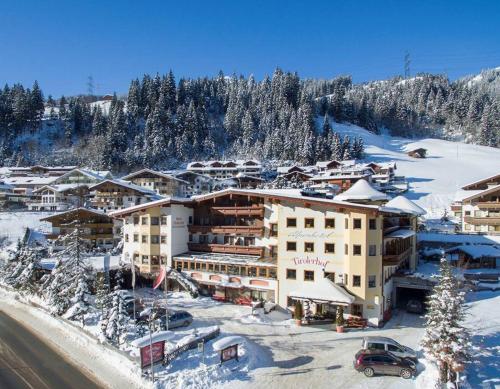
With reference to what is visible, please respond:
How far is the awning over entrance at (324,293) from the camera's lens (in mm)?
30812

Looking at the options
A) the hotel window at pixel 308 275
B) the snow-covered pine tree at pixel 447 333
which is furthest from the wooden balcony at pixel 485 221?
the snow-covered pine tree at pixel 447 333

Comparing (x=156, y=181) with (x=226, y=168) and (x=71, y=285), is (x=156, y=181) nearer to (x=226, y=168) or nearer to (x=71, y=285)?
(x=226, y=168)

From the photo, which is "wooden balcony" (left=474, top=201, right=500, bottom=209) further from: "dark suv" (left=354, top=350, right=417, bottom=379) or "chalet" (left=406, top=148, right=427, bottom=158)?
"chalet" (left=406, top=148, right=427, bottom=158)

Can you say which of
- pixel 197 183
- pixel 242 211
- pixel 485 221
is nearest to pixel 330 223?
pixel 242 211

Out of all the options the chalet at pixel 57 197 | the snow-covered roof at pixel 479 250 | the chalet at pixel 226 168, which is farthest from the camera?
the chalet at pixel 226 168

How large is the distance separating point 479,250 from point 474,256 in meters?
1.30

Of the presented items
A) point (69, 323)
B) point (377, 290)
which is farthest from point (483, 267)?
point (69, 323)

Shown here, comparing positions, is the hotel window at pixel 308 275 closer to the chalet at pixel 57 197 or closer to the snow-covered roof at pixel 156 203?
the snow-covered roof at pixel 156 203

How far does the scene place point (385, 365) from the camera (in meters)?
21.9

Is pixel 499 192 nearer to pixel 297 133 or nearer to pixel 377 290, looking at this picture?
pixel 377 290

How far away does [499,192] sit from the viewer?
181 feet

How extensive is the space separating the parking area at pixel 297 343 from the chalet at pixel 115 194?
4498 centimetres

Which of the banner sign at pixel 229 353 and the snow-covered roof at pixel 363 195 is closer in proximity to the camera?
the banner sign at pixel 229 353

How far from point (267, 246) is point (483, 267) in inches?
889
